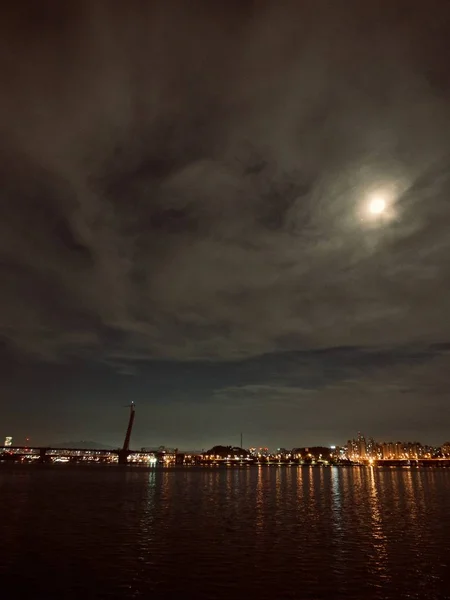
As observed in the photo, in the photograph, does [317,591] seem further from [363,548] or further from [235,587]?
[363,548]

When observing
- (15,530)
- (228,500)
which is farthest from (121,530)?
(228,500)

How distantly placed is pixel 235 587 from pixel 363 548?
16.4m

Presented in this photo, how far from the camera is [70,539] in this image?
4081 cm

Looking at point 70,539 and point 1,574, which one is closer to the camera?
point 1,574

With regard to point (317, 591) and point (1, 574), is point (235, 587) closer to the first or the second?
point (317, 591)

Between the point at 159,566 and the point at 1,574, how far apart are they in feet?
32.5

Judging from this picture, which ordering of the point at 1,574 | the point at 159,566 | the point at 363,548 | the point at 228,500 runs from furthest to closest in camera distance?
the point at 228,500, the point at 363,548, the point at 159,566, the point at 1,574

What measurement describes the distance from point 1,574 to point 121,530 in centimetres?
1815

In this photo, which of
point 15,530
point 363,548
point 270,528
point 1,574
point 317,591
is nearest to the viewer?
point 317,591

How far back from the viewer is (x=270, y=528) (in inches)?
1909

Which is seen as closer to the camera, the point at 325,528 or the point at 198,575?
the point at 198,575

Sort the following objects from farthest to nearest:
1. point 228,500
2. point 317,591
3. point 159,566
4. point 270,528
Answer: point 228,500, point 270,528, point 159,566, point 317,591

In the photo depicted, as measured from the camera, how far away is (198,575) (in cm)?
2964

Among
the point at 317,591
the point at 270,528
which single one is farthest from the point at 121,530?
the point at 317,591
